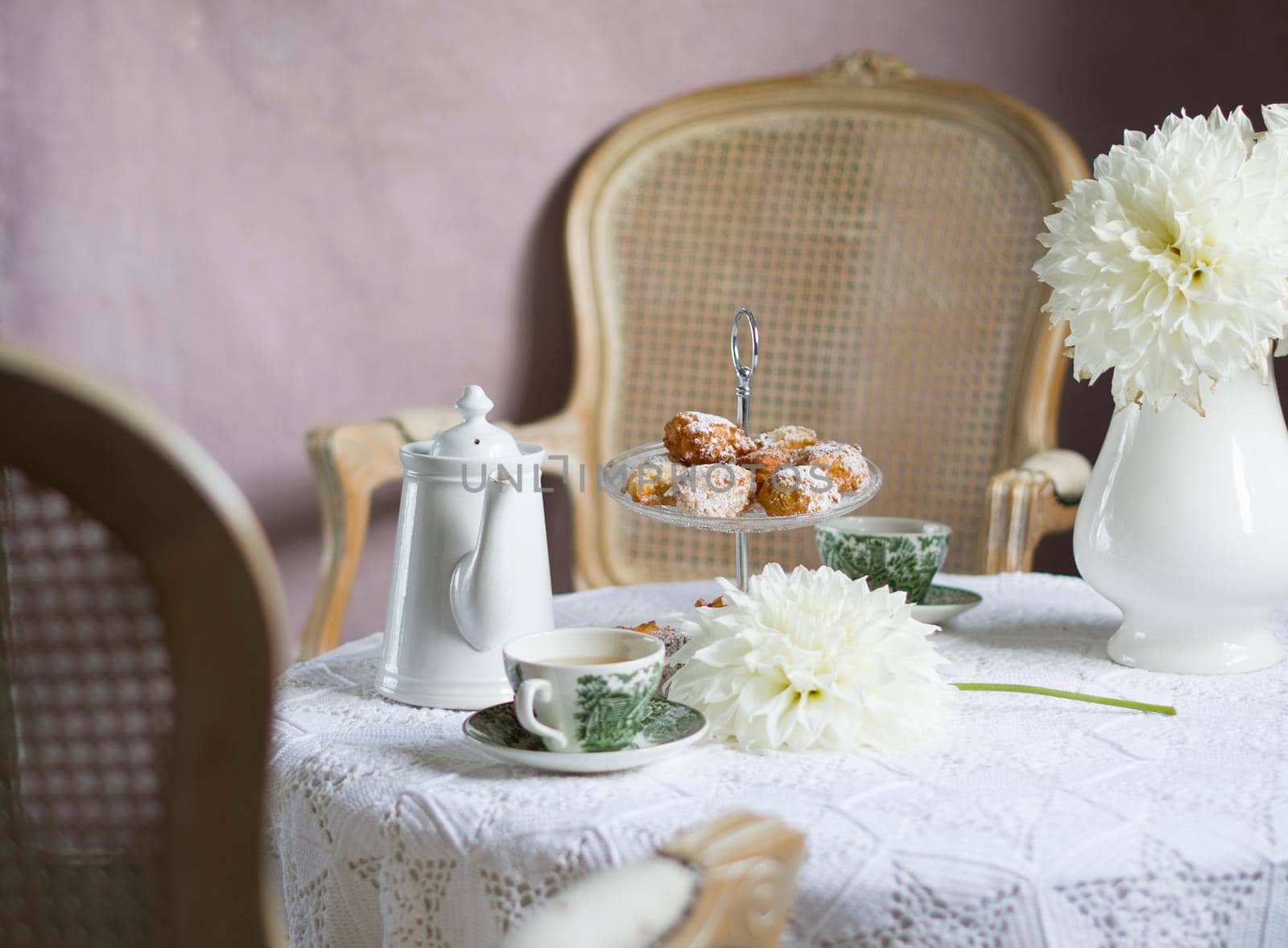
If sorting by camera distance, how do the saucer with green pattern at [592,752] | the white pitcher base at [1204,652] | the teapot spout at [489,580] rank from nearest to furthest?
the saucer with green pattern at [592,752] → the teapot spout at [489,580] → the white pitcher base at [1204,652]

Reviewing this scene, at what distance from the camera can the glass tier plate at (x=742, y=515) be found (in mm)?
941

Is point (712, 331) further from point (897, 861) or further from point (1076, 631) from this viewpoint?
point (897, 861)

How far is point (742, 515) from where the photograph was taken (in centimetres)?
97

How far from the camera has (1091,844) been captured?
0.64m

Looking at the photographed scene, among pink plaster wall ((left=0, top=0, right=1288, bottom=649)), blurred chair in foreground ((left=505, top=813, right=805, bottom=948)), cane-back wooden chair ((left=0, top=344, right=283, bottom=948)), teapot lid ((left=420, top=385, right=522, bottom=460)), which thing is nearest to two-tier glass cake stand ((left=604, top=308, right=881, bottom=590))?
teapot lid ((left=420, top=385, right=522, bottom=460))

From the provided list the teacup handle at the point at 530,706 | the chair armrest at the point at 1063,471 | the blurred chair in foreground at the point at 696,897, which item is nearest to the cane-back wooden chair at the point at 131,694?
the blurred chair in foreground at the point at 696,897

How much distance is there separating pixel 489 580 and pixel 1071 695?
41 centimetres

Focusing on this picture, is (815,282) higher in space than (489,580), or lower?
higher

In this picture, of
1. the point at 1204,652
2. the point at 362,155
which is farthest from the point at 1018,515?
the point at 362,155

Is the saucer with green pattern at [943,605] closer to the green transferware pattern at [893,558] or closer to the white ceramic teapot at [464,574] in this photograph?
the green transferware pattern at [893,558]

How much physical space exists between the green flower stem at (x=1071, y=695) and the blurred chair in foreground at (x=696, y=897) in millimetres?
337

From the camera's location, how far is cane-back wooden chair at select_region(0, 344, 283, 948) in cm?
42

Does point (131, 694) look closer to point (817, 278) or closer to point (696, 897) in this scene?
point (696, 897)

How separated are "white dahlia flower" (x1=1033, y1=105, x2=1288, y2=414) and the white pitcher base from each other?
18cm
